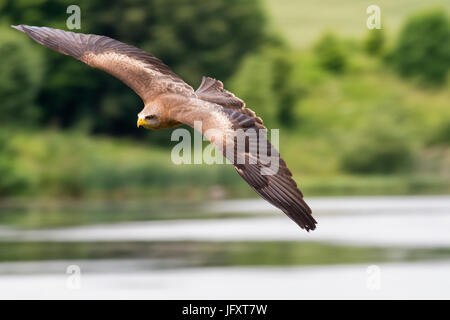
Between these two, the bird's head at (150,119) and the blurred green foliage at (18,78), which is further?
the blurred green foliage at (18,78)

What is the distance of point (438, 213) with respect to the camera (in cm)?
3716

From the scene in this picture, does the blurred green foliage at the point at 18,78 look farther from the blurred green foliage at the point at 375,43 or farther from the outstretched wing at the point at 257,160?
the outstretched wing at the point at 257,160

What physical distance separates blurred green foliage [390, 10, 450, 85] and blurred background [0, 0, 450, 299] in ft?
0.45

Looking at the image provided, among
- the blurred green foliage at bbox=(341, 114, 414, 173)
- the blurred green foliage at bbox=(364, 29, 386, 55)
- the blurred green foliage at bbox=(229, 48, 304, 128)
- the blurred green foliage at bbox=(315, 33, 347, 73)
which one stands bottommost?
the blurred green foliage at bbox=(341, 114, 414, 173)

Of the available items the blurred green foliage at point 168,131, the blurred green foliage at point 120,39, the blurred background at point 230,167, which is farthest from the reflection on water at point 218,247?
A: the blurred green foliage at point 120,39

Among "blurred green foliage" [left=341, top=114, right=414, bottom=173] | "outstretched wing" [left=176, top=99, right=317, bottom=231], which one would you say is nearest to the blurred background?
"blurred green foliage" [left=341, top=114, right=414, bottom=173]

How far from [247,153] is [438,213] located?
2462 centimetres

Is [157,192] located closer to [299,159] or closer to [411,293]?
[299,159]

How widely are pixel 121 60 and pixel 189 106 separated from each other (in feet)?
6.49

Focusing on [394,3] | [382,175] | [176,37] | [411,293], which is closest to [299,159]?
[382,175]

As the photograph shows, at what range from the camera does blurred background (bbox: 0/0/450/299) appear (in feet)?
92.7

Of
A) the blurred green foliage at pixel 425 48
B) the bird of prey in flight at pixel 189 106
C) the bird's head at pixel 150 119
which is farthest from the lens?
the blurred green foliage at pixel 425 48

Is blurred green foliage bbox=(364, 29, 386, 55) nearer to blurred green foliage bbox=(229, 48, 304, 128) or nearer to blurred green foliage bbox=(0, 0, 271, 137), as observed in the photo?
blurred green foliage bbox=(229, 48, 304, 128)

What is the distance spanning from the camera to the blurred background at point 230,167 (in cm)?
2827
